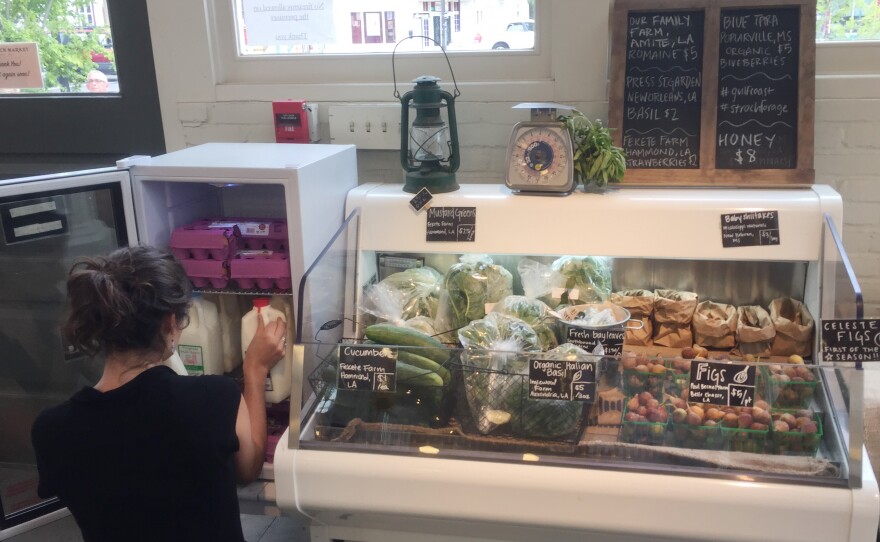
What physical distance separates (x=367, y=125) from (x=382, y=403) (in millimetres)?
1123

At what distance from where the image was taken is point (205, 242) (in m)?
2.06

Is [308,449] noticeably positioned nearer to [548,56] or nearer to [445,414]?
[445,414]

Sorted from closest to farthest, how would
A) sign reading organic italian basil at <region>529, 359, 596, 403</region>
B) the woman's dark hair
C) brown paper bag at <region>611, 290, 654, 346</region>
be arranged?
the woman's dark hair → sign reading organic italian basil at <region>529, 359, 596, 403</region> → brown paper bag at <region>611, 290, 654, 346</region>

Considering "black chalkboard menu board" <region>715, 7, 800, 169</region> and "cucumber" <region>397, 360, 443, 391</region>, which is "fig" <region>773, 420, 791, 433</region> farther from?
"black chalkboard menu board" <region>715, 7, 800, 169</region>

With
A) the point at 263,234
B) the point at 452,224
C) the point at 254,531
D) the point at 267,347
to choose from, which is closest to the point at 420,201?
the point at 452,224

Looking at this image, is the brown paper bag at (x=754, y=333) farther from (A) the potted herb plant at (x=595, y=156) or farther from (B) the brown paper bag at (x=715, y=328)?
(A) the potted herb plant at (x=595, y=156)

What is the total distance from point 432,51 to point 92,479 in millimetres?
1664

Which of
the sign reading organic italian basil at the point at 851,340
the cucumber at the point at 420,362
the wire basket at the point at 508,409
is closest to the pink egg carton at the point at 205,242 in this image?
the cucumber at the point at 420,362

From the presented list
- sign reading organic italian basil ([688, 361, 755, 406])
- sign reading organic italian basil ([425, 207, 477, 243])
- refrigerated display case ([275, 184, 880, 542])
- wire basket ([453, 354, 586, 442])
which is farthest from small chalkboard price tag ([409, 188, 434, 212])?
sign reading organic italian basil ([688, 361, 755, 406])

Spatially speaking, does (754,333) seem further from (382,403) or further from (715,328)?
(382,403)

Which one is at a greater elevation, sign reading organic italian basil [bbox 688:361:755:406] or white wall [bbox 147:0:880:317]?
white wall [bbox 147:0:880:317]

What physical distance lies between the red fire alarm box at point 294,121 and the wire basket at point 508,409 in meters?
1.19

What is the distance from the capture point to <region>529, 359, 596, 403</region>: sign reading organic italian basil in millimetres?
1497

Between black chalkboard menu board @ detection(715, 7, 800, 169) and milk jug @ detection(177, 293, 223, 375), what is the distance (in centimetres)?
157
